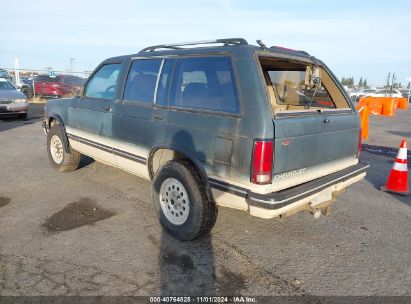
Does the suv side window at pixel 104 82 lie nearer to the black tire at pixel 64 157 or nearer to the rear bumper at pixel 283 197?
the black tire at pixel 64 157

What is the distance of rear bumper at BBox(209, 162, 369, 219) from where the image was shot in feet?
9.51

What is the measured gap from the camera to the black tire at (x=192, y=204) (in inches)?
130

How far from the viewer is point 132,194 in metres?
4.90

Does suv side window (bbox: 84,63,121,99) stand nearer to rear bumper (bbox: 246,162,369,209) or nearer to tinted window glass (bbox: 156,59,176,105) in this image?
tinted window glass (bbox: 156,59,176,105)

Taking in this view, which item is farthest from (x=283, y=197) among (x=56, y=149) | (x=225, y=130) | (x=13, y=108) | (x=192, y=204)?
(x=13, y=108)

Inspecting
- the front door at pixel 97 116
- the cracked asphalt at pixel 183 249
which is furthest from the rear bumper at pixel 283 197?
the front door at pixel 97 116

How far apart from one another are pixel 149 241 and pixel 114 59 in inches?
101

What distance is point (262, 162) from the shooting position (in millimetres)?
2848

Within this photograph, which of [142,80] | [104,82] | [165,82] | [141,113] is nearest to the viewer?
[165,82]

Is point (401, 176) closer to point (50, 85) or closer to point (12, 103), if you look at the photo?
point (12, 103)

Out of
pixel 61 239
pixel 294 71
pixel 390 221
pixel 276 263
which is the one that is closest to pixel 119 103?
pixel 61 239

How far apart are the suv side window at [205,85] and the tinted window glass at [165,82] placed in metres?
0.10

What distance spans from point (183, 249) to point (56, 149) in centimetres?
358

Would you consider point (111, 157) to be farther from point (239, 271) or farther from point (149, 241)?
point (239, 271)
